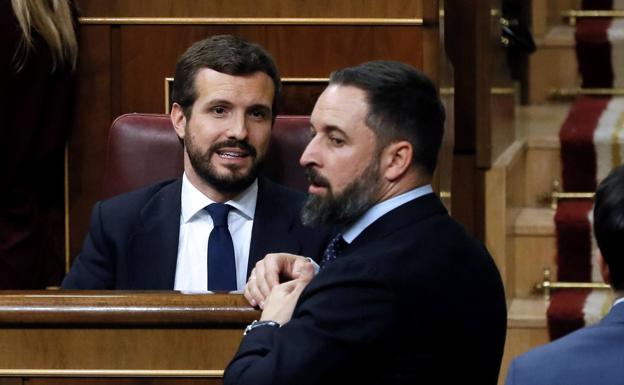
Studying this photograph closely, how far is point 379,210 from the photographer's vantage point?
2.09 m

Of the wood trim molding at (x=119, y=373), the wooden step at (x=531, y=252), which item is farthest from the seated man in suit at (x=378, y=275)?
the wooden step at (x=531, y=252)

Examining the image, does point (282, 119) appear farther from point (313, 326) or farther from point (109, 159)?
point (313, 326)

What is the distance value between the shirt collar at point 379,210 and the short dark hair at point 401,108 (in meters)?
0.04

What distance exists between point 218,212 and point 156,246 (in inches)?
5.1

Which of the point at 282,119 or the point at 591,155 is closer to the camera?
the point at 282,119

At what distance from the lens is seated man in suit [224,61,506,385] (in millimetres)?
1950

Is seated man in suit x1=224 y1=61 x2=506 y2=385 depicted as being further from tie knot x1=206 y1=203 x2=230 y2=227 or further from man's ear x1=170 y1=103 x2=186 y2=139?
man's ear x1=170 y1=103 x2=186 y2=139

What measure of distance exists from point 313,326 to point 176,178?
3.70 ft

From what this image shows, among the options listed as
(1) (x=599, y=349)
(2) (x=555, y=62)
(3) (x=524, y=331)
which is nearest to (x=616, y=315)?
(1) (x=599, y=349)

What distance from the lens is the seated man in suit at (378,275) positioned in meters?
1.95

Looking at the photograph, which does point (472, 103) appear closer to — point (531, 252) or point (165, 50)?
point (531, 252)

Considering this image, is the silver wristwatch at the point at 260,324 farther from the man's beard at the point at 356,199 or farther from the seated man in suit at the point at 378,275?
the man's beard at the point at 356,199

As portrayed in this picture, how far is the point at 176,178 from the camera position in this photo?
119 inches

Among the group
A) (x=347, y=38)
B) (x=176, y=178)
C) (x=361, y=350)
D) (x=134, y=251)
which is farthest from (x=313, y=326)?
(x=347, y=38)
